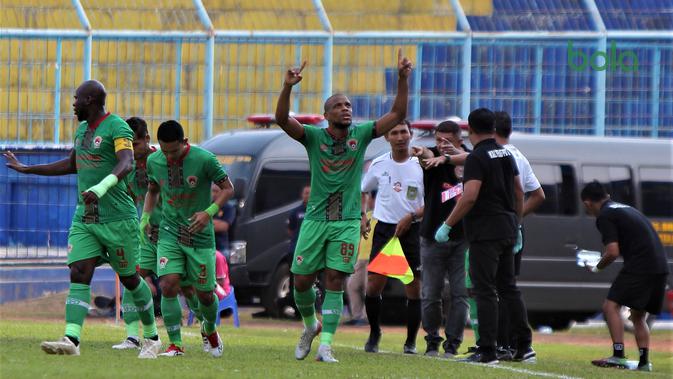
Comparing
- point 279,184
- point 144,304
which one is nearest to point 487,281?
point 144,304

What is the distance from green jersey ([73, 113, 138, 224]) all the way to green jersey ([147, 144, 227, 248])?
0.37 m

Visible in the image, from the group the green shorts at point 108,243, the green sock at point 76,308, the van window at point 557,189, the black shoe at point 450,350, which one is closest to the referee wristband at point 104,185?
the green shorts at point 108,243

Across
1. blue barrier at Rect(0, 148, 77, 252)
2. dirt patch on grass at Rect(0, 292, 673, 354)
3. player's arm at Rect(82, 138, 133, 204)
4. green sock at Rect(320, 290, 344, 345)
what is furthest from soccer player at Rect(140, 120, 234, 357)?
blue barrier at Rect(0, 148, 77, 252)

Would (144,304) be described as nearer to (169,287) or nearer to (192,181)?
(169,287)

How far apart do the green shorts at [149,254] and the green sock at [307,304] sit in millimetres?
1287

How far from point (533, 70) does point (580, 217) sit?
3.22 m

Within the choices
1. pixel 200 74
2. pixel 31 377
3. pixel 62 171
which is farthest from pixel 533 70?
pixel 31 377

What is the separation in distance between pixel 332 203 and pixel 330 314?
2.67 ft

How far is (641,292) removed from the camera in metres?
14.4

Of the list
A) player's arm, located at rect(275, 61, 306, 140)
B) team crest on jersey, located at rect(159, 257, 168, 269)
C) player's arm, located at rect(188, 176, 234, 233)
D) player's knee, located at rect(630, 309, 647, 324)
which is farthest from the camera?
player's knee, located at rect(630, 309, 647, 324)

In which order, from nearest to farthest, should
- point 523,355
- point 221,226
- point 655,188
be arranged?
1. point 523,355
2. point 221,226
3. point 655,188

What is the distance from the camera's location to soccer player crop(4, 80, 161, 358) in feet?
40.8

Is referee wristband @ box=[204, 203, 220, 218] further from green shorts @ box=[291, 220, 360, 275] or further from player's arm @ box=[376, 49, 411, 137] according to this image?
player's arm @ box=[376, 49, 411, 137]

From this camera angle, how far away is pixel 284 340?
1664 centimetres
